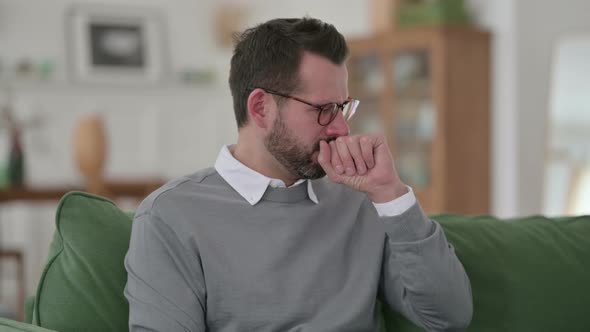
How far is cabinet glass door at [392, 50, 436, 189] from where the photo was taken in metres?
5.46

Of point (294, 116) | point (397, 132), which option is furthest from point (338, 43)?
point (397, 132)

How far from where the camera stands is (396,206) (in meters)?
1.56

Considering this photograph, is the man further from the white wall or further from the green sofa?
the white wall

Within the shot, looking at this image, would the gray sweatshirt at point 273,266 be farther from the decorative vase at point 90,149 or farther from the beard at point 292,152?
the decorative vase at point 90,149

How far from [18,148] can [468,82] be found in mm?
2655

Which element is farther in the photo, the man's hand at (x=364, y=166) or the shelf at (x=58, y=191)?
the shelf at (x=58, y=191)

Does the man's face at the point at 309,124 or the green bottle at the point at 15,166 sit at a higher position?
the man's face at the point at 309,124

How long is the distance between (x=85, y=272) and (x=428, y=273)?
62 cm

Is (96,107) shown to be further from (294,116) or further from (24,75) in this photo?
(294,116)

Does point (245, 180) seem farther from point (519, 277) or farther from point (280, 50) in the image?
point (519, 277)

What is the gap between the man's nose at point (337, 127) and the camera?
1679mm

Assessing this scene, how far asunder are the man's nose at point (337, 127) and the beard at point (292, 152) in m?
0.03

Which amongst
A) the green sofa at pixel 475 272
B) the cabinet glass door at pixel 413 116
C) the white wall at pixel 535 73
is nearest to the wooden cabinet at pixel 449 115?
the cabinet glass door at pixel 413 116

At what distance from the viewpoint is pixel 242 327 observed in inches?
61.6
